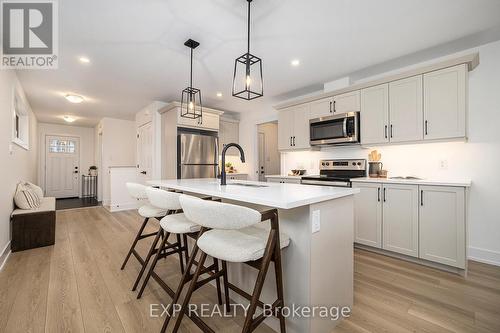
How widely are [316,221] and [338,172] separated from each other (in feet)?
8.41

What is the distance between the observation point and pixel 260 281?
3.72 ft

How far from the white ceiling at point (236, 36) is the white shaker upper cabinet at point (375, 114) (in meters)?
0.41

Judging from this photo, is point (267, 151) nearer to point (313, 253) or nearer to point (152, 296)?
point (152, 296)

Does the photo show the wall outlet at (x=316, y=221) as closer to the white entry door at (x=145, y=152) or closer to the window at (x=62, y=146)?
the white entry door at (x=145, y=152)

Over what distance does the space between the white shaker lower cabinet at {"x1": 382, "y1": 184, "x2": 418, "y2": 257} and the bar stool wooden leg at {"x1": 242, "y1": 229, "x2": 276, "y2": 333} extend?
2.18m

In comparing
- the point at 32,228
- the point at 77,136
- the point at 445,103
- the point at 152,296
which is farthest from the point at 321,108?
the point at 77,136

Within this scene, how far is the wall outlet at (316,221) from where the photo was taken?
1.35m

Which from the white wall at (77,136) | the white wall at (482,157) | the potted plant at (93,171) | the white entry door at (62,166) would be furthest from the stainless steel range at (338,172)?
the white entry door at (62,166)

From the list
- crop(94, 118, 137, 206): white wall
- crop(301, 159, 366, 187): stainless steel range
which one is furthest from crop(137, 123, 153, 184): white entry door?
crop(301, 159, 366, 187): stainless steel range

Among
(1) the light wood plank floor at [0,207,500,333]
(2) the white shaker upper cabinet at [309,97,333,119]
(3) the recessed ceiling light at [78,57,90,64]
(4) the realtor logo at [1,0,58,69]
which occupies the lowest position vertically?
(1) the light wood plank floor at [0,207,500,333]

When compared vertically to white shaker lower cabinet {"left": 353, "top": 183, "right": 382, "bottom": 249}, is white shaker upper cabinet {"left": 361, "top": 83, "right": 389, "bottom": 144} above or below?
above

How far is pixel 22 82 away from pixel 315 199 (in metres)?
5.09

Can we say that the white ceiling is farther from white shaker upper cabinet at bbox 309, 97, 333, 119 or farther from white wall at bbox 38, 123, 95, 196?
white wall at bbox 38, 123, 95, 196

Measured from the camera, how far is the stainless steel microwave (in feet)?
10.6
